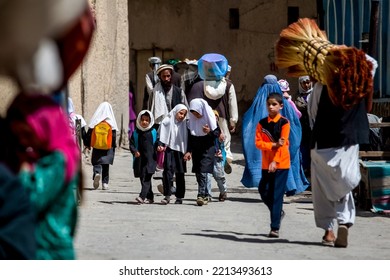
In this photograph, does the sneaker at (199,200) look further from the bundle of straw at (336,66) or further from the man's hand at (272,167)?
the bundle of straw at (336,66)

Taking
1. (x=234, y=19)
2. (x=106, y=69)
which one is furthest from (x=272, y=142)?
(x=234, y=19)

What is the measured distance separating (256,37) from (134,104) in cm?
334

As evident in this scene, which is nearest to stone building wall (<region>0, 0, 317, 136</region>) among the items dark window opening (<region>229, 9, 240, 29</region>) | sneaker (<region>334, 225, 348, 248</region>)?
dark window opening (<region>229, 9, 240, 29</region>)

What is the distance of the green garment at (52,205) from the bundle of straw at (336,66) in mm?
5528

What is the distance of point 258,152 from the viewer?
15180mm

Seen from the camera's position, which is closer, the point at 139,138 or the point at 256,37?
the point at 139,138

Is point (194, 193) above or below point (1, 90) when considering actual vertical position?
below

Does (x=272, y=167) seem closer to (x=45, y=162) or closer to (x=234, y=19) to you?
(x=45, y=162)

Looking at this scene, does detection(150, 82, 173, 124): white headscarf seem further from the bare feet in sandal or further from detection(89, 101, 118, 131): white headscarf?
the bare feet in sandal

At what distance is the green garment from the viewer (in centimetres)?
427

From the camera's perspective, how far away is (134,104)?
25406 millimetres

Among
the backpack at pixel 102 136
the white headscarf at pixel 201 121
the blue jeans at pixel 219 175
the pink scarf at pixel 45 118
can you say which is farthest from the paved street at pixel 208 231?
the pink scarf at pixel 45 118

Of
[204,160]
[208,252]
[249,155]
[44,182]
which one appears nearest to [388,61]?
[249,155]

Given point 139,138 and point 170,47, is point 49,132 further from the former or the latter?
point 170,47
